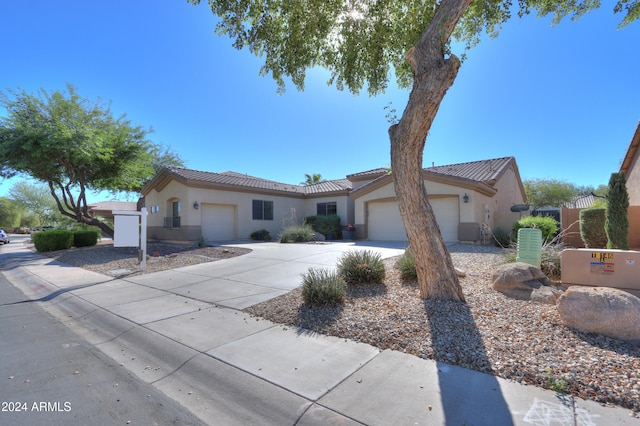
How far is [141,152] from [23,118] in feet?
18.2

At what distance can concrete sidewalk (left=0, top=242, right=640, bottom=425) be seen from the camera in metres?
2.77

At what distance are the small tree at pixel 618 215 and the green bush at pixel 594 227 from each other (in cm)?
224

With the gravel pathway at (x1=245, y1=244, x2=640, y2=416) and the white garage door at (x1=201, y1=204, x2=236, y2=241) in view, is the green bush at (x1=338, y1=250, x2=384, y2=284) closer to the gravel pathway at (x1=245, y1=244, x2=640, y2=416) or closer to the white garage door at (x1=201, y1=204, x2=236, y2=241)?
the gravel pathway at (x1=245, y1=244, x2=640, y2=416)

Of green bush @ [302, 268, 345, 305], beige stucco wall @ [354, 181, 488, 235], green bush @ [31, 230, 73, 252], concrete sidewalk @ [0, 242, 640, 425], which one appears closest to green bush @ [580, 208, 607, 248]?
beige stucco wall @ [354, 181, 488, 235]

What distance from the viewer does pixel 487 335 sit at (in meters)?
4.19

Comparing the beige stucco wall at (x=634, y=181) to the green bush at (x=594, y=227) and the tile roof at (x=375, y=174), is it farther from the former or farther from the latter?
the tile roof at (x=375, y=174)

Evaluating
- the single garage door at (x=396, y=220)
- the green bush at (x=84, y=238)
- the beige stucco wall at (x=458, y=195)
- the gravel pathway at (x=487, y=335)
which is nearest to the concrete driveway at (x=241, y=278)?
the gravel pathway at (x=487, y=335)

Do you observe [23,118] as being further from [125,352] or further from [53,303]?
[125,352]

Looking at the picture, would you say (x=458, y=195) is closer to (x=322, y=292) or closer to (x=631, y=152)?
(x=631, y=152)

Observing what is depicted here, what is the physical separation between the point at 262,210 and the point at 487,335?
18901 millimetres

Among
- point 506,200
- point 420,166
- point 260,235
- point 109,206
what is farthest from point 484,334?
point 109,206

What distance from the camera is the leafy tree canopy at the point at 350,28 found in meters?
7.18

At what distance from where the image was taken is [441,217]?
16453 millimetres

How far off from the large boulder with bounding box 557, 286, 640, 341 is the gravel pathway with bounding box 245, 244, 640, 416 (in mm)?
133
